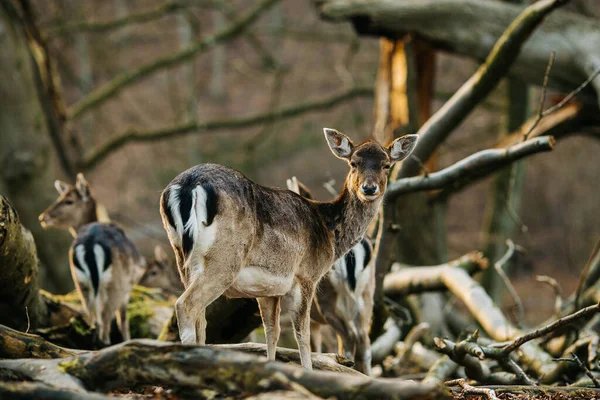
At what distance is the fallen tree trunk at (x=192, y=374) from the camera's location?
340 centimetres

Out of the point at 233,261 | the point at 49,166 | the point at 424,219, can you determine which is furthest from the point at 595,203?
the point at 233,261

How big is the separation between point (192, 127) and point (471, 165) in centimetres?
741

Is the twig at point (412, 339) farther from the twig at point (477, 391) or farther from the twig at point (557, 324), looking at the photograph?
the twig at point (477, 391)

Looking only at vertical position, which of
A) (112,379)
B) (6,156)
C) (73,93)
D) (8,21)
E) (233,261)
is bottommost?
(112,379)

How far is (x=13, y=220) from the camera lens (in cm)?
534

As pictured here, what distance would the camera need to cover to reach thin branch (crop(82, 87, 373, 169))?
1273 cm

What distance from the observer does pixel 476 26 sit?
9.73m

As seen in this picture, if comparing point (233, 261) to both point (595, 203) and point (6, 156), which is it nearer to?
point (6, 156)

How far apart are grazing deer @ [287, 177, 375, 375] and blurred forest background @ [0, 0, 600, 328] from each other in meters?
1.43

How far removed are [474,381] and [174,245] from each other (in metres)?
2.94

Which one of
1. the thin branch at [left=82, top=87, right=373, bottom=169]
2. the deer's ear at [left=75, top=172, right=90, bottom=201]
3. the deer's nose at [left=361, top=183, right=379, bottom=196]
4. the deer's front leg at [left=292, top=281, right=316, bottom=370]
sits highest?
the thin branch at [left=82, top=87, right=373, bottom=169]

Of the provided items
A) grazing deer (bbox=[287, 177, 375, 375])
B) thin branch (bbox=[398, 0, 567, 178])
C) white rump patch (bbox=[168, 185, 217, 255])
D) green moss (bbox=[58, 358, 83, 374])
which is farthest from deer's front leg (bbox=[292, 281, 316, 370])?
thin branch (bbox=[398, 0, 567, 178])

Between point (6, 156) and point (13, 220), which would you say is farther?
point (6, 156)

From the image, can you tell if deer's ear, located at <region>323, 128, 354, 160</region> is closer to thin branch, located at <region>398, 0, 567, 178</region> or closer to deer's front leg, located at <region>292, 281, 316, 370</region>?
deer's front leg, located at <region>292, 281, 316, 370</region>
